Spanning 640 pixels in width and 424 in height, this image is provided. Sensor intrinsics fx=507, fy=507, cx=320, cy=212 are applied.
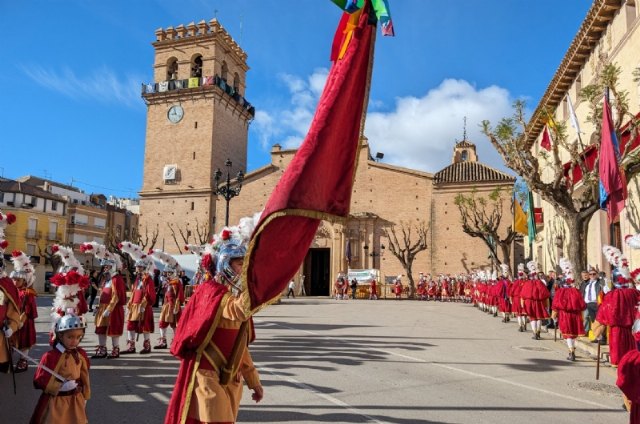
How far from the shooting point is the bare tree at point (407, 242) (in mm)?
37469

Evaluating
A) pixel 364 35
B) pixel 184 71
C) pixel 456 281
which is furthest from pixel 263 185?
pixel 364 35

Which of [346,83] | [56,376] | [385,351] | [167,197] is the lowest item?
[385,351]

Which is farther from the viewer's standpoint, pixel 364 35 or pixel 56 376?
pixel 56 376

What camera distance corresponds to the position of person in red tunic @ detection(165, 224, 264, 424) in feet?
11.3

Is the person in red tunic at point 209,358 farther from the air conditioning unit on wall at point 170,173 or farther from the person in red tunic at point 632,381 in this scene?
the air conditioning unit on wall at point 170,173

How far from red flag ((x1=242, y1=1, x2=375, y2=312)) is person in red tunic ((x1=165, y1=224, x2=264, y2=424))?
0.72 meters

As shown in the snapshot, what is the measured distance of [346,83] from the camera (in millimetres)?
2750

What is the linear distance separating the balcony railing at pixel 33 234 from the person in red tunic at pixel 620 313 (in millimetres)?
54167

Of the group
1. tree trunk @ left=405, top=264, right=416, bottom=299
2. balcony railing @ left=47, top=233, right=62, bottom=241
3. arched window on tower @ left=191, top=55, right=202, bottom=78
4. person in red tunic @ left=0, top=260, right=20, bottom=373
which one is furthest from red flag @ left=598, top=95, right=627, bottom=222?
balcony railing @ left=47, top=233, right=62, bottom=241

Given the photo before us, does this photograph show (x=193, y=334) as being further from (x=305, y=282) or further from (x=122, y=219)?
(x=122, y=219)

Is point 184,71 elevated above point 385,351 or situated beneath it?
elevated above

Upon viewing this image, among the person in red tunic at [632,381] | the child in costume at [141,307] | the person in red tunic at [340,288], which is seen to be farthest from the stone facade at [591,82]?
the person in red tunic at [340,288]

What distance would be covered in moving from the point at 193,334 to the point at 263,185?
4089 centimetres

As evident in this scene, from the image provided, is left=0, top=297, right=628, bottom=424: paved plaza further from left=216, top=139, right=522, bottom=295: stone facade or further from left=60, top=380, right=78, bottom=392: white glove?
left=216, top=139, right=522, bottom=295: stone facade
